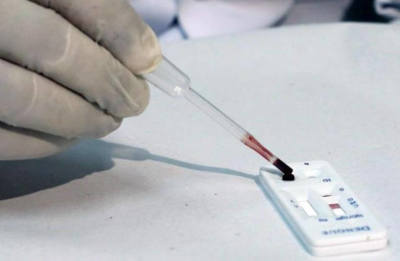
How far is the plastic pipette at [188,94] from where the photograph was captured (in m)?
0.51

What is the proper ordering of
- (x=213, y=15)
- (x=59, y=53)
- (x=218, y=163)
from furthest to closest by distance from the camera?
1. (x=213, y=15)
2. (x=218, y=163)
3. (x=59, y=53)

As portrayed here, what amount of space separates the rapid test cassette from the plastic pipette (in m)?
0.01

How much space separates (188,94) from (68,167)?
133mm

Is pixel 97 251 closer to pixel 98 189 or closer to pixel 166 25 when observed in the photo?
pixel 98 189

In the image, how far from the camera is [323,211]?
48 cm

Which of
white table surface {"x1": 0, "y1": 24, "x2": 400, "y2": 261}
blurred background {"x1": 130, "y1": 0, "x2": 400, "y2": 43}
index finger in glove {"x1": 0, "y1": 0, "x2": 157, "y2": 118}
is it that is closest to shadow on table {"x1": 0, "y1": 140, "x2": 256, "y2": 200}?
white table surface {"x1": 0, "y1": 24, "x2": 400, "y2": 261}

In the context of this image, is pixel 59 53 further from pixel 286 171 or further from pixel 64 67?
pixel 286 171

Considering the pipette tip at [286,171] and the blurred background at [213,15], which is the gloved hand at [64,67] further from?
the blurred background at [213,15]

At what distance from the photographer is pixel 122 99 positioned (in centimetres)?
50

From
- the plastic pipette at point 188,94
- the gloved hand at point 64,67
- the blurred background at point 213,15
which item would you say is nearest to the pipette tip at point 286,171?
the plastic pipette at point 188,94

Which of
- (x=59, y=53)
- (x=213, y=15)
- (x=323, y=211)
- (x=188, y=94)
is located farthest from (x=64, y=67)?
(x=213, y=15)

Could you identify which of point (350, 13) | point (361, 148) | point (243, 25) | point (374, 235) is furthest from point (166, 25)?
point (374, 235)

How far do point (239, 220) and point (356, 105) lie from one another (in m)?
0.24

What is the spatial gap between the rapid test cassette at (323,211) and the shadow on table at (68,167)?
45mm
